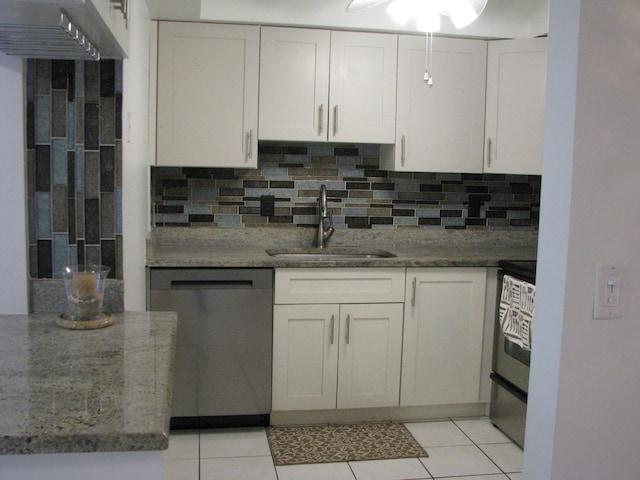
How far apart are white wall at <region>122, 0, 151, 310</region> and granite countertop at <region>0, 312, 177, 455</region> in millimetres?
434

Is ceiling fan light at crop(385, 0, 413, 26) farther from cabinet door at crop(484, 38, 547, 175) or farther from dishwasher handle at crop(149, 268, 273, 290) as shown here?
dishwasher handle at crop(149, 268, 273, 290)

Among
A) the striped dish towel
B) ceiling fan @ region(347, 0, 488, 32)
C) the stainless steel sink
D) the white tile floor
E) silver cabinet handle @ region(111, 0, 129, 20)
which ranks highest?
ceiling fan @ region(347, 0, 488, 32)

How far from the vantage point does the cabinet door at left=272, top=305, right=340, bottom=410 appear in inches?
129

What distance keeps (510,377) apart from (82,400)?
7.89ft

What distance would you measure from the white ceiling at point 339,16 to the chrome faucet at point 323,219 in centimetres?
89

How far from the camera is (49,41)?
5.68ft

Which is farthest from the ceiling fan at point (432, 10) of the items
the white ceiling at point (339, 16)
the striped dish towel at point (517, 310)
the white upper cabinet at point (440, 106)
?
the striped dish towel at point (517, 310)

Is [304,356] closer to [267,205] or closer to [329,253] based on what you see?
[329,253]

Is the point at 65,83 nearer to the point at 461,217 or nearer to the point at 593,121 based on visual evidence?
the point at 593,121

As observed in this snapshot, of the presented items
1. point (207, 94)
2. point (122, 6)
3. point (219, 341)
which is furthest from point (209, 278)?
point (122, 6)

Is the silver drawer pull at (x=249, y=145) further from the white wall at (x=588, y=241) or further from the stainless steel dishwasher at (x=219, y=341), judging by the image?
the white wall at (x=588, y=241)

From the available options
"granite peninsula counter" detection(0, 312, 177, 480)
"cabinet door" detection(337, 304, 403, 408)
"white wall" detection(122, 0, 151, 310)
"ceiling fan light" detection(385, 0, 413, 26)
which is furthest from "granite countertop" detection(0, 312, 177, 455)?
"ceiling fan light" detection(385, 0, 413, 26)

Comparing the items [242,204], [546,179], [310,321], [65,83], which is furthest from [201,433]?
[546,179]

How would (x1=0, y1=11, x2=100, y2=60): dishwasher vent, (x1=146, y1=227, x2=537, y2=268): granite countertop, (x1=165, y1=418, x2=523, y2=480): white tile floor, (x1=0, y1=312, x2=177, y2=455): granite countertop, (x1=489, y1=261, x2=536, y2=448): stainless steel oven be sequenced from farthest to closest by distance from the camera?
1. (x1=146, y1=227, x2=537, y2=268): granite countertop
2. (x1=489, y1=261, x2=536, y2=448): stainless steel oven
3. (x1=165, y1=418, x2=523, y2=480): white tile floor
4. (x1=0, y1=11, x2=100, y2=60): dishwasher vent
5. (x1=0, y1=312, x2=177, y2=455): granite countertop
